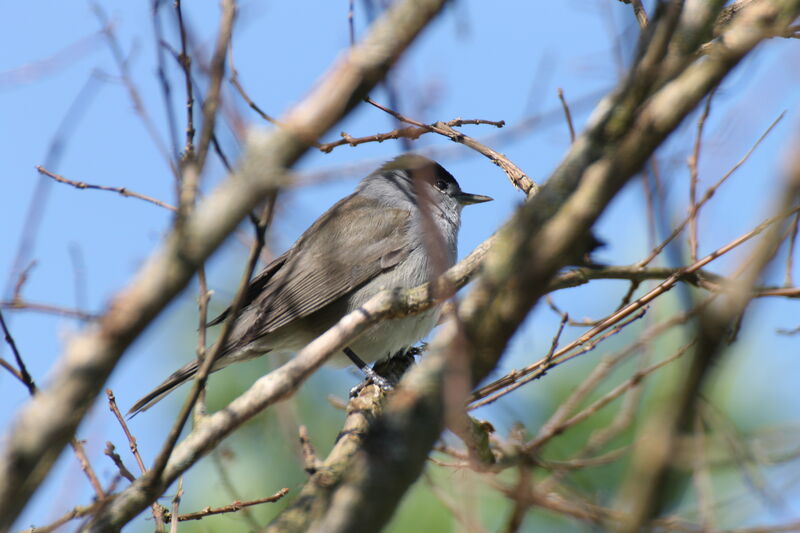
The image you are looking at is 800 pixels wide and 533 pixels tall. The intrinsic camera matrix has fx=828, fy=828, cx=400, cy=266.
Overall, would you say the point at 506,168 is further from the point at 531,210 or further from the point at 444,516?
the point at 444,516

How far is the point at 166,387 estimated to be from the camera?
5.08 meters

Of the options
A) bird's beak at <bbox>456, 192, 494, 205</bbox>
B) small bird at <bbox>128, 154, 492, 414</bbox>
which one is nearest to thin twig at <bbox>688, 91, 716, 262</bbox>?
small bird at <bbox>128, 154, 492, 414</bbox>

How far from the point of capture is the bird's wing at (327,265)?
5.54 metres

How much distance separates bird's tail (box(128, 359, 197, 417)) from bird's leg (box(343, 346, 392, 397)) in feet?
3.24

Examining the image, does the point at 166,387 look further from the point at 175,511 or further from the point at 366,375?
the point at 175,511

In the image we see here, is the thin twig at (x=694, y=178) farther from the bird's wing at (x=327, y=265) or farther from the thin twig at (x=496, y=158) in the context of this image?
the bird's wing at (x=327, y=265)

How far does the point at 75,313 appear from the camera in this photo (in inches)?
116

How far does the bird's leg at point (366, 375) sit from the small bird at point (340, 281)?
0.04ft

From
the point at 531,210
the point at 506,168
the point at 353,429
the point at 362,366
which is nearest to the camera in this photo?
the point at 531,210

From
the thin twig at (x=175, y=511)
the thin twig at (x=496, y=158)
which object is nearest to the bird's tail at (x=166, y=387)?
the thin twig at (x=175, y=511)

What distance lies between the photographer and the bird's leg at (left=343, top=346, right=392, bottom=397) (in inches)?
196

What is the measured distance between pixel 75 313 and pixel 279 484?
4.97 m

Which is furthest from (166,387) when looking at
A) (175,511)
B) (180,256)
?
(180,256)

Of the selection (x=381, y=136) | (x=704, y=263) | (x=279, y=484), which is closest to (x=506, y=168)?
(x=381, y=136)
